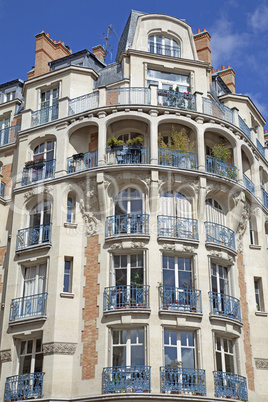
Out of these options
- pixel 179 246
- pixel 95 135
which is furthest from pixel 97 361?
pixel 95 135

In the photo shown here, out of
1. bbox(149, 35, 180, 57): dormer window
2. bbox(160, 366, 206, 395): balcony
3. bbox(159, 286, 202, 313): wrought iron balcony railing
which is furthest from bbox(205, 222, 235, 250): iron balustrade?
bbox(149, 35, 180, 57): dormer window

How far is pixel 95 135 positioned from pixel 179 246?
6027 millimetres

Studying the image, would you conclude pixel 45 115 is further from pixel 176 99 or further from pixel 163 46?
pixel 163 46

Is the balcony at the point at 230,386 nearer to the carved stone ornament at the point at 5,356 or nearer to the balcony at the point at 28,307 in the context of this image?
the balcony at the point at 28,307

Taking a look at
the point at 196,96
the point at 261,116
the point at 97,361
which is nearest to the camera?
the point at 97,361

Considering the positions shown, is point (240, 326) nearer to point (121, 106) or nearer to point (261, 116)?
point (121, 106)

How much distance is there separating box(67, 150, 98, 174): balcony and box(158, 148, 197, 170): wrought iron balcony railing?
2458 millimetres

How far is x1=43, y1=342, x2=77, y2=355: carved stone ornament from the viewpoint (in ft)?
65.5

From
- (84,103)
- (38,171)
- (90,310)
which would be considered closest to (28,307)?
(90,310)

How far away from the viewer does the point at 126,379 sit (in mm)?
19000

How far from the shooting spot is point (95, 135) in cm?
2442

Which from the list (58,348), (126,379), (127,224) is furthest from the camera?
(127,224)

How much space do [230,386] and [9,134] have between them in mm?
14069

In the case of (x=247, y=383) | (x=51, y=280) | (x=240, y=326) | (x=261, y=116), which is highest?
(x=261, y=116)
